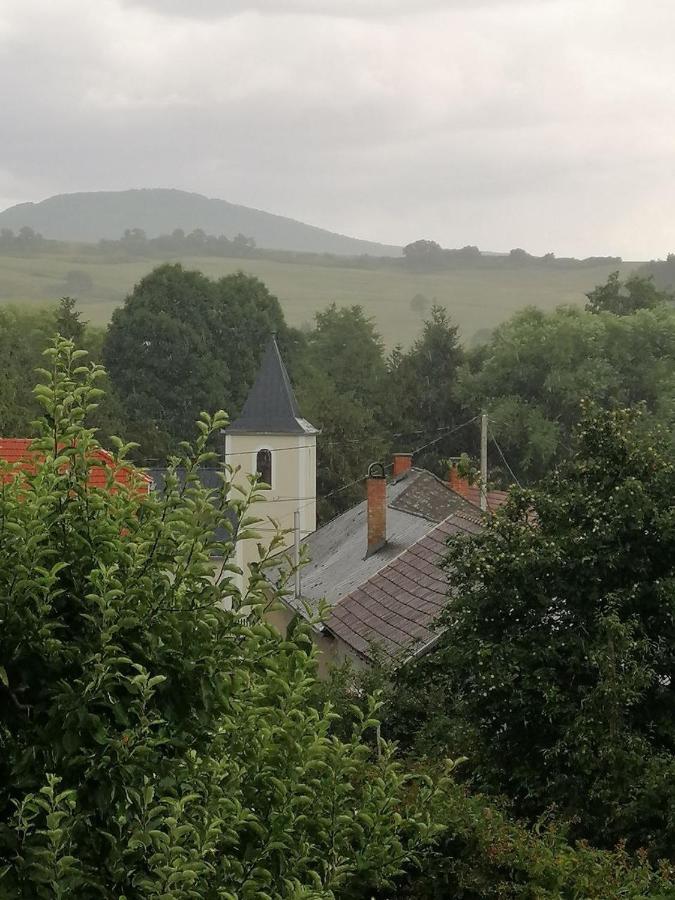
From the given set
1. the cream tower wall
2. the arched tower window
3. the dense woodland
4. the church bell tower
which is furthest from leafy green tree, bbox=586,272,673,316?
the dense woodland

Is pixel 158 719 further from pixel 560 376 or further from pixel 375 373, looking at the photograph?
pixel 375 373

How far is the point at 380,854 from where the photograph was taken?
7.15 meters

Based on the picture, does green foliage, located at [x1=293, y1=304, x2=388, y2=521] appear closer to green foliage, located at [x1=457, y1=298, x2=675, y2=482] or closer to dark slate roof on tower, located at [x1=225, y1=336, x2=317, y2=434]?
dark slate roof on tower, located at [x1=225, y1=336, x2=317, y2=434]

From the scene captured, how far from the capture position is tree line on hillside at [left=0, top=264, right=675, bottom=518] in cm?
6406

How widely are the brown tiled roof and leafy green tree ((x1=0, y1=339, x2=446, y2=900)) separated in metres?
14.9

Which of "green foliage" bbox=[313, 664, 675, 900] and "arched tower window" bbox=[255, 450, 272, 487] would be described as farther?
"arched tower window" bbox=[255, 450, 272, 487]

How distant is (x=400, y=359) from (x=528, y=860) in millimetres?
66392

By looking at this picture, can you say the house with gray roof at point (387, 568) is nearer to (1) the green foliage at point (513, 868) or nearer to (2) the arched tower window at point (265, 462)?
(1) the green foliage at point (513, 868)

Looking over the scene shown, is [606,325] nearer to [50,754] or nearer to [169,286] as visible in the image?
[169,286]

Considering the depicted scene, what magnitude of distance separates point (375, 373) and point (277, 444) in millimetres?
39678

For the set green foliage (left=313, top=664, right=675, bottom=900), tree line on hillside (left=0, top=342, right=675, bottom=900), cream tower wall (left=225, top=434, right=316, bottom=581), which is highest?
tree line on hillside (left=0, top=342, right=675, bottom=900)

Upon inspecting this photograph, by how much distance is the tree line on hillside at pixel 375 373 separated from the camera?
64.1 metres

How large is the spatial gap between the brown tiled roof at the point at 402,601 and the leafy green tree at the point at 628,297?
5095 centimetres

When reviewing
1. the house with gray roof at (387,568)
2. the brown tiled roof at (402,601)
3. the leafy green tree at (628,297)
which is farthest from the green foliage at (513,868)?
the leafy green tree at (628,297)
